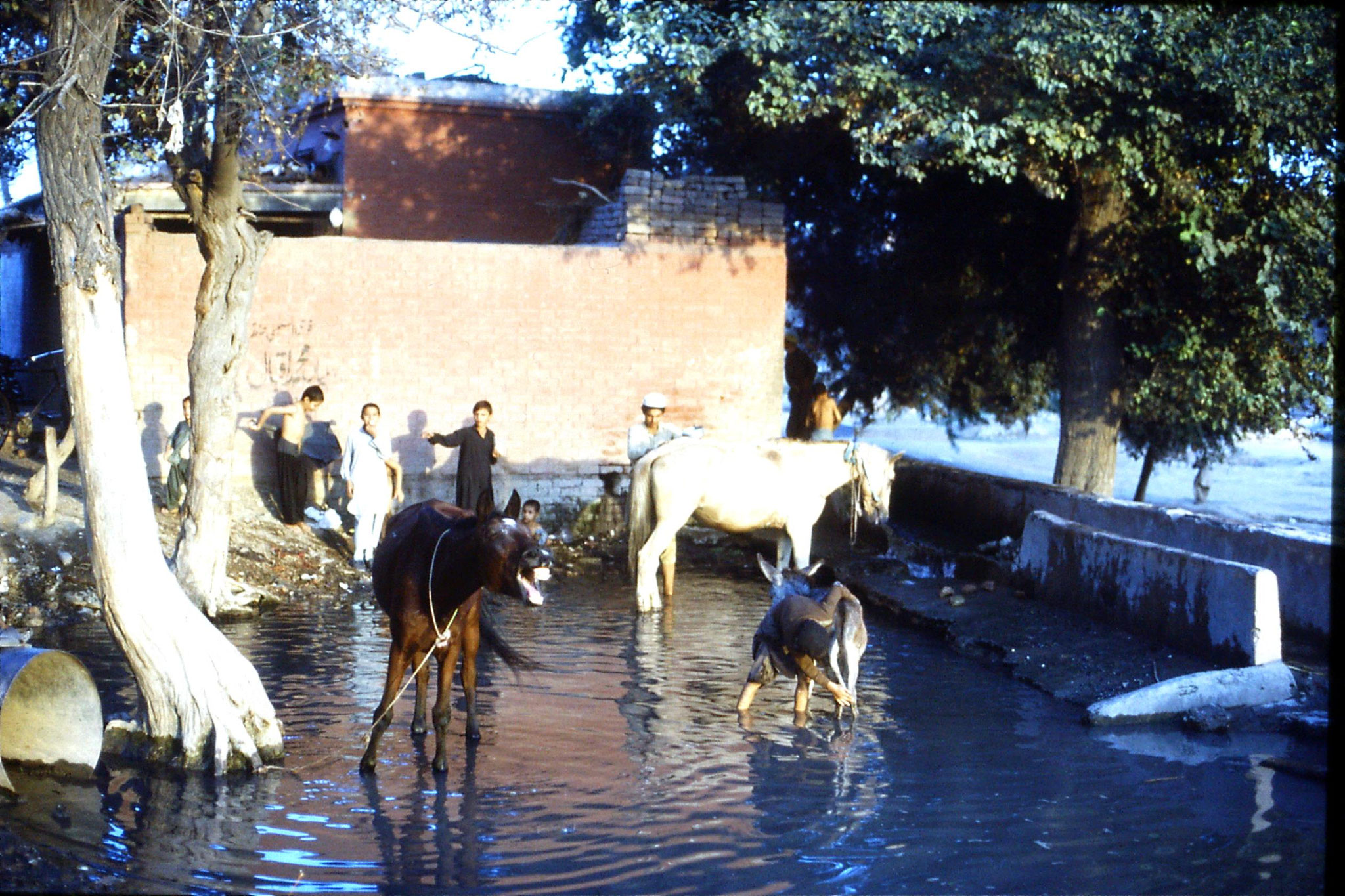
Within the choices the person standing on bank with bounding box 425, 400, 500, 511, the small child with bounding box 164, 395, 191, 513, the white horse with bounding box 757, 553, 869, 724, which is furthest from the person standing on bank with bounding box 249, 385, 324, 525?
the white horse with bounding box 757, 553, 869, 724

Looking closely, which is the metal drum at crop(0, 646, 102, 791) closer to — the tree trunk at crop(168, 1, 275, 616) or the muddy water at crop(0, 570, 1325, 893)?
the muddy water at crop(0, 570, 1325, 893)

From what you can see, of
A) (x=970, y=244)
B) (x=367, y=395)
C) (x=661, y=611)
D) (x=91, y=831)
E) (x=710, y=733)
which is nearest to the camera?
(x=91, y=831)

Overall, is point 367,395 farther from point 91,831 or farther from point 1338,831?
point 1338,831

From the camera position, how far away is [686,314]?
1625 cm

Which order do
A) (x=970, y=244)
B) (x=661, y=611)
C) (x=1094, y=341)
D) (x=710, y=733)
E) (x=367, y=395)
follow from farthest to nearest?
(x=970, y=244) → (x=1094, y=341) → (x=367, y=395) → (x=661, y=611) → (x=710, y=733)

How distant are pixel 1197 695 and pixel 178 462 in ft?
31.5

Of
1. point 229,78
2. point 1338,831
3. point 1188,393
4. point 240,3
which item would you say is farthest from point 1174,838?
point 1188,393

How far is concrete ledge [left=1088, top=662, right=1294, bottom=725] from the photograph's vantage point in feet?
27.6

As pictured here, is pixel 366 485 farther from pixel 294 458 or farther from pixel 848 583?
pixel 848 583

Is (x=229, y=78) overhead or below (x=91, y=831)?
overhead

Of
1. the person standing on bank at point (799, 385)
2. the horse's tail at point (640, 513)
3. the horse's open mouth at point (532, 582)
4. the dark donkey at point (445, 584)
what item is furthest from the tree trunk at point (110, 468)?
the person standing on bank at point (799, 385)

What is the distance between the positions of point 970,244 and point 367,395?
342 inches

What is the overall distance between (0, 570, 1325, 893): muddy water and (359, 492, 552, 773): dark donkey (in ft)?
1.33

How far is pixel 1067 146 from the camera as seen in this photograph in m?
14.1
